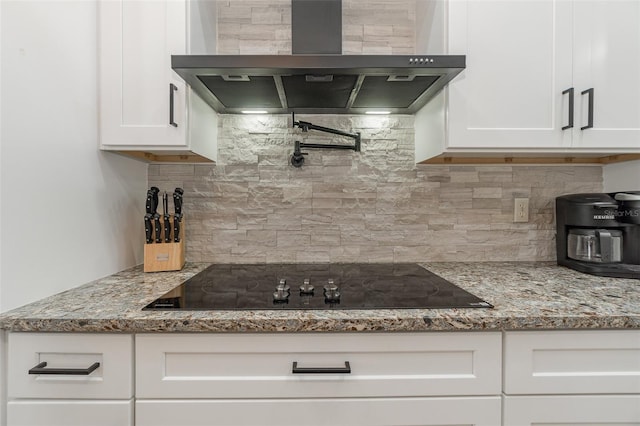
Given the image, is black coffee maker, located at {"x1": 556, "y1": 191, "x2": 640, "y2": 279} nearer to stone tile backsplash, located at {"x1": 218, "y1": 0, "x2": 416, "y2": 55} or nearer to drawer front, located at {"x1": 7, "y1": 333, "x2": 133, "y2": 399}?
stone tile backsplash, located at {"x1": 218, "y1": 0, "x2": 416, "y2": 55}

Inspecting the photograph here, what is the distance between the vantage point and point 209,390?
91 cm

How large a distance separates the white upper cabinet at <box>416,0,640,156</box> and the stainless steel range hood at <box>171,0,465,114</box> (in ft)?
0.54

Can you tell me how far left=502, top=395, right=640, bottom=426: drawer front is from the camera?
3.06ft

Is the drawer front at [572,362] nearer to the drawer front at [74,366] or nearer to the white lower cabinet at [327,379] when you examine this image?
the white lower cabinet at [327,379]

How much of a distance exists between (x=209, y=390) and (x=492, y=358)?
78cm

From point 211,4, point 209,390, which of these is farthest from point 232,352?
point 211,4

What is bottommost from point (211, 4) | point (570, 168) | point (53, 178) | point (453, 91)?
point (53, 178)

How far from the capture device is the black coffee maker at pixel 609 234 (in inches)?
52.9

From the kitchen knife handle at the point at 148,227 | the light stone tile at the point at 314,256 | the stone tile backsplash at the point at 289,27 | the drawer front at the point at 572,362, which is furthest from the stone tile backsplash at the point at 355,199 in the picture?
the drawer front at the point at 572,362

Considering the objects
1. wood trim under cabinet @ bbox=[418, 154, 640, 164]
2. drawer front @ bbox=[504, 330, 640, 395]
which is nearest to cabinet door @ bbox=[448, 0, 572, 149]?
wood trim under cabinet @ bbox=[418, 154, 640, 164]

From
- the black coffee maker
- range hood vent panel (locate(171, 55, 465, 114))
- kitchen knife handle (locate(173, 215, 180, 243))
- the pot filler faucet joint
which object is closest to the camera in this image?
range hood vent panel (locate(171, 55, 465, 114))

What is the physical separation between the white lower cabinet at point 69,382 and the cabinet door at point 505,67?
4.27 ft

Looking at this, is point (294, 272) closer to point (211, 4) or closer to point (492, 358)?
point (492, 358)

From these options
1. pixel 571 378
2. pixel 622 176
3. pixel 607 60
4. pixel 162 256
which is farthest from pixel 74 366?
pixel 622 176
